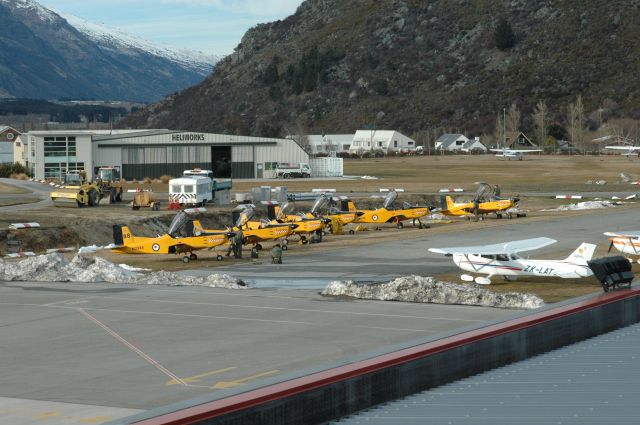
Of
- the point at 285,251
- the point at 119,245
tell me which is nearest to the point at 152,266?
the point at 119,245

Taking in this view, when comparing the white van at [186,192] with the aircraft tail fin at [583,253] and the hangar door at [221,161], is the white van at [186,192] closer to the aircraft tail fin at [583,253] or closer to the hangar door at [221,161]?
the hangar door at [221,161]

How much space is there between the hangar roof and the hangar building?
95548 mm

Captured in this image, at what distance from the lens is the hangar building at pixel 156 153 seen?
11269 centimetres

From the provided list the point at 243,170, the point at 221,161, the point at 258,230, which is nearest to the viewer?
the point at 258,230

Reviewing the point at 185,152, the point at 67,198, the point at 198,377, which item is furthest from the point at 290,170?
the point at 198,377

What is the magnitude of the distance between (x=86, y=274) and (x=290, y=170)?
257 feet

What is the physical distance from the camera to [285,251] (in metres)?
56.0

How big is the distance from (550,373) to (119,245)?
34.7 metres

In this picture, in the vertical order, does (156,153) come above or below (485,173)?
above

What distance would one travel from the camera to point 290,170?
4808 inches

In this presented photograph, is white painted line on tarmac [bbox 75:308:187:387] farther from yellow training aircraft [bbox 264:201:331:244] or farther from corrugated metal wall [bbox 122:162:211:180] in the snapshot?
corrugated metal wall [bbox 122:162:211:180]

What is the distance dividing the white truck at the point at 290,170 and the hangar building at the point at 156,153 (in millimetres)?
1160

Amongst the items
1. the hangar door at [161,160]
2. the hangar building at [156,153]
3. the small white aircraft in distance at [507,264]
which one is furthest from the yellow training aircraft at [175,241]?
the hangar door at [161,160]

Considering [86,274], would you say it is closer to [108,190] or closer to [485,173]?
[108,190]
